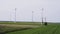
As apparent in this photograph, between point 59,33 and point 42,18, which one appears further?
→ point 42,18

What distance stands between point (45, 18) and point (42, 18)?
5.21ft

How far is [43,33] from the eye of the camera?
26.9 meters

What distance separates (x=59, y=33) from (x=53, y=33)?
0.96 meters

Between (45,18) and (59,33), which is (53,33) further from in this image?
(45,18)

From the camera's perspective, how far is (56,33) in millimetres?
26438

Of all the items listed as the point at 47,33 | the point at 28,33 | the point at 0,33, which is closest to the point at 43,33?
the point at 47,33

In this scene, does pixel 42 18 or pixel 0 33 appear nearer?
pixel 0 33

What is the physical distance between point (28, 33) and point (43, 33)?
2519 millimetres

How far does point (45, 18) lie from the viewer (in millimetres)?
62781

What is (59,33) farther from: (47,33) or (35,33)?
(35,33)

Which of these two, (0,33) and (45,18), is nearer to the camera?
(0,33)

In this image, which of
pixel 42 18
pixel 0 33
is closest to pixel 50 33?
pixel 0 33

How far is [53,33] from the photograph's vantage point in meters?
26.5

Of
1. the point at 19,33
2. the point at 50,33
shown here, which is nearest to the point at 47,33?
the point at 50,33
